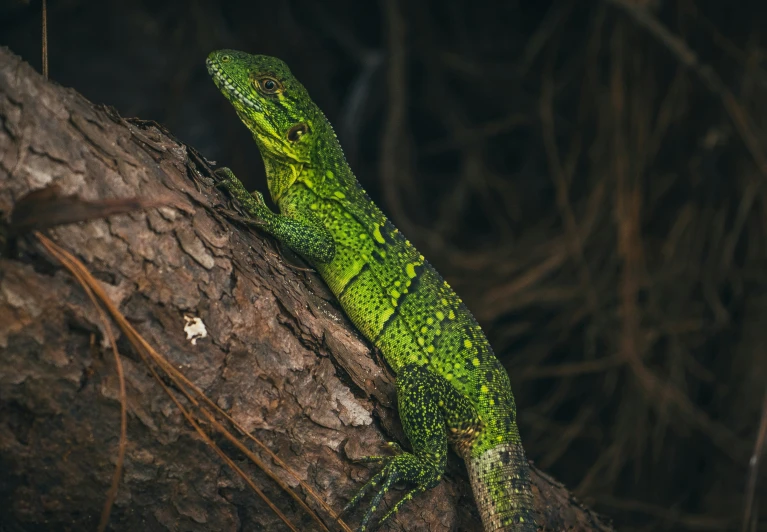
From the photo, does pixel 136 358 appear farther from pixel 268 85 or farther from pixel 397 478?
pixel 268 85

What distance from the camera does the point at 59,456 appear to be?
1937 mm

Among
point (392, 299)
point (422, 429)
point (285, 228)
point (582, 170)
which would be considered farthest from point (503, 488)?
point (582, 170)

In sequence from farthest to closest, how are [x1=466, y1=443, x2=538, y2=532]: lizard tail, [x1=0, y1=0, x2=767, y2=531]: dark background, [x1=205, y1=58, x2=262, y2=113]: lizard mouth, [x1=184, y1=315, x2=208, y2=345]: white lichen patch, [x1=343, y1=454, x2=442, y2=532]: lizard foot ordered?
[x1=0, y1=0, x2=767, y2=531]: dark background, [x1=205, y1=58, x2=262, y2=113]: lizard mouth, [x1=466, y1=443, x2=538, y2=532]: lizard tail, [x1=343, y1=454, x2=442, y2=532]: lizard foot, [x1=184, y1=315, x2=208, y2=345]: white lichen patch

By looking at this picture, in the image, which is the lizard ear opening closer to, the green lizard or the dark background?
the green lizard

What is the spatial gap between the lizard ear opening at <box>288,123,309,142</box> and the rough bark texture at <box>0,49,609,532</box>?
898 millimetres

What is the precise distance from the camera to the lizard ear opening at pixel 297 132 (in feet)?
11.2

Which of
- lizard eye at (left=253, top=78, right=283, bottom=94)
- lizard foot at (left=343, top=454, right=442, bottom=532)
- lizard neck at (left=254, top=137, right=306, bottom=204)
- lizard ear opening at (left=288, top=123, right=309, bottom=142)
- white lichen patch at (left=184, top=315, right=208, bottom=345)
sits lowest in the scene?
lizard foot at (left=343, top=454, right=442, bottom=532)

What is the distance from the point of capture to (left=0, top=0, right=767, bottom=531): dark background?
545 centimetres

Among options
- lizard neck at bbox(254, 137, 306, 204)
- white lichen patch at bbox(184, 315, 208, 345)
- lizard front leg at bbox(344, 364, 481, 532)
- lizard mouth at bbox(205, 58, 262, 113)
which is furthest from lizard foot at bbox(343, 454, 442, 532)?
lizard mouth at bbox(205, 58, 262, 113)

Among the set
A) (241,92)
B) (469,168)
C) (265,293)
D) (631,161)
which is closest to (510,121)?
(469,168)

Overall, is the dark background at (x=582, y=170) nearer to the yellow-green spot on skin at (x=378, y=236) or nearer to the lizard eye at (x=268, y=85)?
the yellow-green spot on skin at (x=378, y=236)

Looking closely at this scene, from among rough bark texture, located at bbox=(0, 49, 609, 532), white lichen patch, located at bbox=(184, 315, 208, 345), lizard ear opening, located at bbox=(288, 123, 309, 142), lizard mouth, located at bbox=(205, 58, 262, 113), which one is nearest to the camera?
rough bark texture, located at bbox=(0, 49, 609, 532)

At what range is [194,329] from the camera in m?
2.11

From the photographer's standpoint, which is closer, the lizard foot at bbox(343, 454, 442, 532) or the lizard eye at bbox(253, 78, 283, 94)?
the lizard foot at bbox(343, 454, 442, 532)
